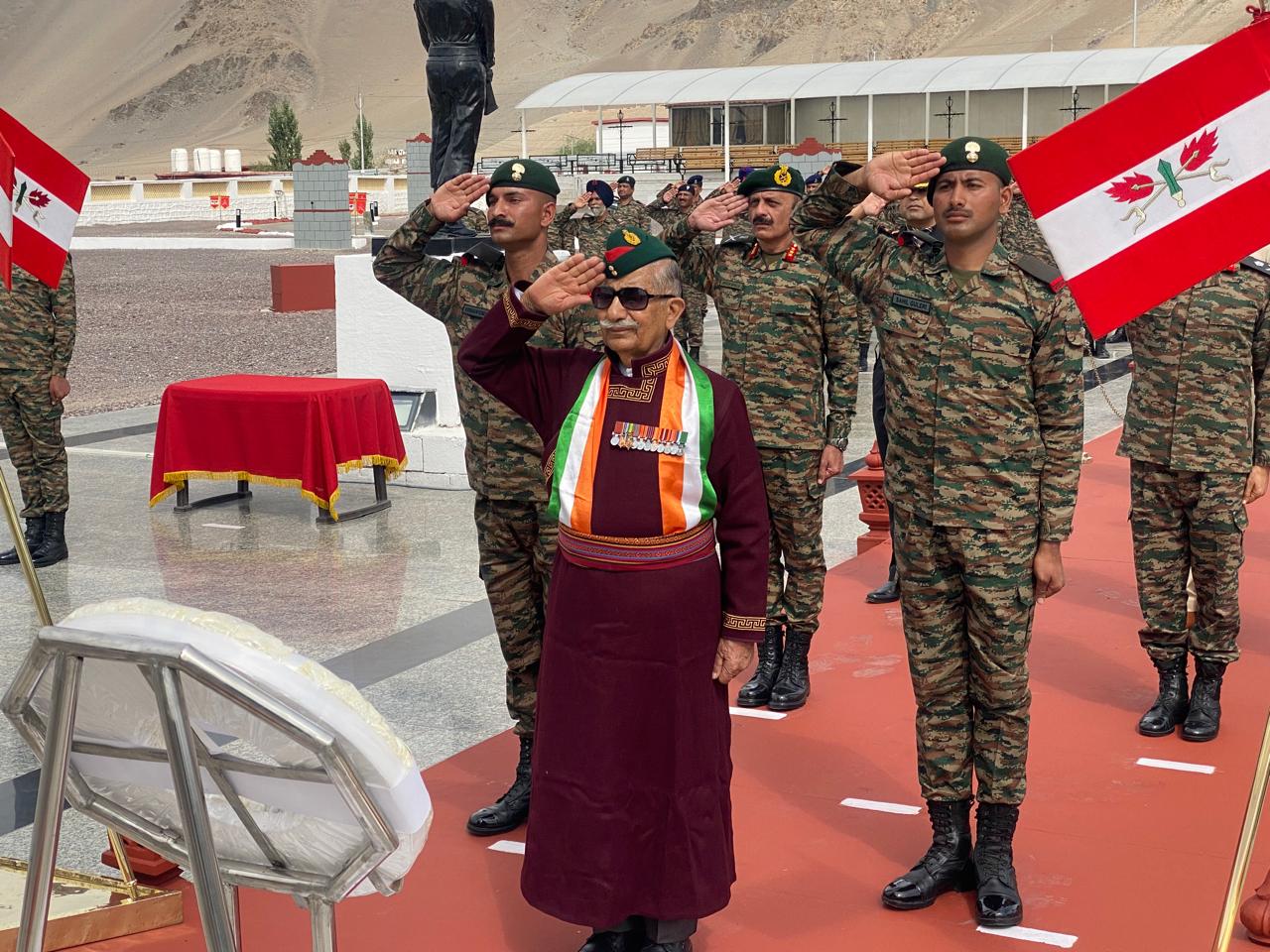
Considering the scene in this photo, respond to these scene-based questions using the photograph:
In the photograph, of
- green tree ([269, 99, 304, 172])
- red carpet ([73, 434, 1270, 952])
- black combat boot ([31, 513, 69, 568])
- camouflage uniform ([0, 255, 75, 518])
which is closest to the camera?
red carpet ([73, 434, 1270, 952])

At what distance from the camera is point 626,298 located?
359 cm

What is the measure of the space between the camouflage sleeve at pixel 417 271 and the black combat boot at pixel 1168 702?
2.82 metres

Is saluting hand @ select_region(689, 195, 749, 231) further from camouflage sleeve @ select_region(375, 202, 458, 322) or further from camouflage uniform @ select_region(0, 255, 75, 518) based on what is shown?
camouflage uniform @ select_region(0, 255, 75, 518)

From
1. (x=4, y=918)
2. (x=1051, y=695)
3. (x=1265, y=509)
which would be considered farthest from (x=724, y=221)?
(x=1265, y=509)

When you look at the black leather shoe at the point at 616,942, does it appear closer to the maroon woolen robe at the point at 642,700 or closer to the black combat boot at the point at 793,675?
the maroon woolen robe at the point at 642,700

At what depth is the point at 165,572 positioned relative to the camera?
8.16m

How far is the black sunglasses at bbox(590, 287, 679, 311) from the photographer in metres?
3.59

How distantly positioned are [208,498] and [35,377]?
2063 millimetres

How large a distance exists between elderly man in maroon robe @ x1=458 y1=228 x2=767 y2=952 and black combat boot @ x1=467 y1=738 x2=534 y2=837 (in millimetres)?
963

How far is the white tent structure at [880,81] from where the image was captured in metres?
42.8

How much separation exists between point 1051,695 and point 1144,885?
174 cm

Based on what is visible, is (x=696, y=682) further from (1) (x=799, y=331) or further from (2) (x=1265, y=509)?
(2) (x=1265, y=509)

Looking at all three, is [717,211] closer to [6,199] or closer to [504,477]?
[504,477]

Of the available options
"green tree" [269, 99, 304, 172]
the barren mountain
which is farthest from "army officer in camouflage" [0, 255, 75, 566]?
the barren mountain
